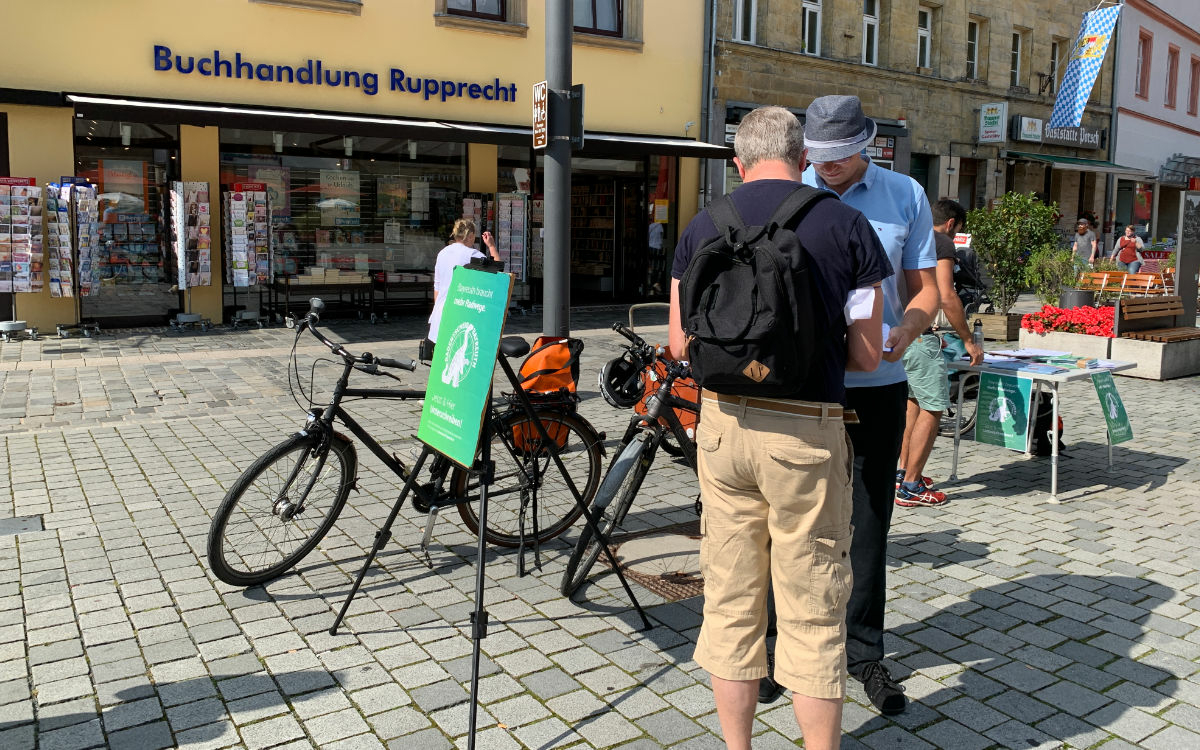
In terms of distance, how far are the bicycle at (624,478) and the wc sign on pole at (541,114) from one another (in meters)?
3.13

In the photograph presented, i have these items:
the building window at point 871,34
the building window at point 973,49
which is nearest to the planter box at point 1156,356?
the building window at point 871,34

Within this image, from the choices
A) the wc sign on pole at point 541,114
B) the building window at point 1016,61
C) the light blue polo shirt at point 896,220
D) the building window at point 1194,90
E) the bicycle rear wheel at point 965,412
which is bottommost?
the bicycle rear wheel at point 965,412

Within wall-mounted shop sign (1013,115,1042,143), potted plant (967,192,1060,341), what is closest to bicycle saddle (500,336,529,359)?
potted plant (967,192,1060,341)

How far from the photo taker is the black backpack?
2533 mm

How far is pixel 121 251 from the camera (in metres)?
13.5

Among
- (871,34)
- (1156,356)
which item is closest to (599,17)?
(871,34)

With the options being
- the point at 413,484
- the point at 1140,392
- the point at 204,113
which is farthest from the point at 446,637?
the point at 204,113

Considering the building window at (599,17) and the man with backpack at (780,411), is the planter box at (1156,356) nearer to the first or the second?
the man with backpack at (780,411)

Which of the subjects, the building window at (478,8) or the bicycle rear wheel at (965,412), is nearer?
the bicycle rear wheel at (965,412)

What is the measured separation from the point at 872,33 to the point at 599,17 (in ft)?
23.6

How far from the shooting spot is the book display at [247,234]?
1348 centimetres

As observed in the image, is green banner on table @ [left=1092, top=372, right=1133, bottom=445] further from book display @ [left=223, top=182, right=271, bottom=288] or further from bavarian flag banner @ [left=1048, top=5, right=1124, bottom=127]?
bavarian flag banner @ [left=1048, top=5, right=1124, bottom=127]

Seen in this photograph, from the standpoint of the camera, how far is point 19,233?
12.0 metres

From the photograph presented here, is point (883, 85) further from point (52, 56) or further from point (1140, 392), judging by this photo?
point (52, 56)
